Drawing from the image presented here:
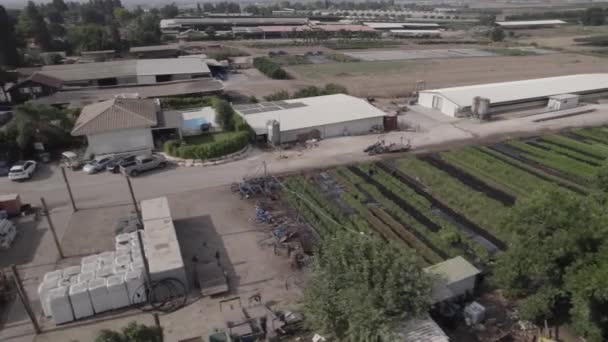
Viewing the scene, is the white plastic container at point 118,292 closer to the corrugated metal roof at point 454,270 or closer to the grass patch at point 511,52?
the corrugated metal roof at point 454,270

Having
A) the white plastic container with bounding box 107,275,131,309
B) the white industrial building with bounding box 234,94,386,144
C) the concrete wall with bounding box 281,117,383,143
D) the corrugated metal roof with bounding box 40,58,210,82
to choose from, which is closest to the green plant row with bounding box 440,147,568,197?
the concrete wall with bounding box 281,117,383,143

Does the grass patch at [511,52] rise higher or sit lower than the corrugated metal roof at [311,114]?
lower

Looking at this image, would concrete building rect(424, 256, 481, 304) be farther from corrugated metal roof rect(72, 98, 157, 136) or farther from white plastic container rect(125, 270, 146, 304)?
corrugated metal roof rect(72, 98, 157, 136)

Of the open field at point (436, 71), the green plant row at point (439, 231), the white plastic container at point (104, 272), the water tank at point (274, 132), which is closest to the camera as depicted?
the white plastic container at point (104, 272)

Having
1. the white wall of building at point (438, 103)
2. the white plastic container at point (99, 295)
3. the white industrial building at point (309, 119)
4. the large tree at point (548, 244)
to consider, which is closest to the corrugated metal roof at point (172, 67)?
the white industrial building at point (309, 119)

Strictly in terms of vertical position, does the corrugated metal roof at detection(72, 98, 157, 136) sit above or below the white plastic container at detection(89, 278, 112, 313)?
above

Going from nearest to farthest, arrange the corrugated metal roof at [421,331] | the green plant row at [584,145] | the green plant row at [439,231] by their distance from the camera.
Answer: the corrugated metal roof at [421,331] < the green plant row at [439,231] < the green plant row at [584,145]

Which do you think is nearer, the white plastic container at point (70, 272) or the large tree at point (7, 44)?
the white plastic container at point (70, 272)

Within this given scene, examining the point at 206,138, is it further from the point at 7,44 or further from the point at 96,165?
the point at 7,44
